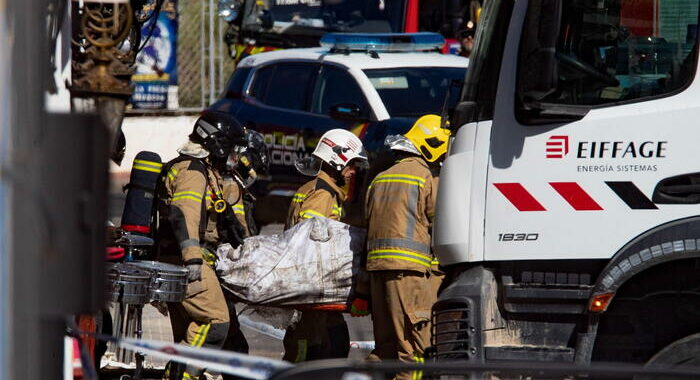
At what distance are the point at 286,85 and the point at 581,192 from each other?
8298 mm

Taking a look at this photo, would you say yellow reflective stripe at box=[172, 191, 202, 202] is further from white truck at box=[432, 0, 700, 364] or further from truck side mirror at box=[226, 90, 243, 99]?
truck side mirror at box=[226, 90, 243, 99]

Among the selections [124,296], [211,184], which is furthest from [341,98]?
[124,296]

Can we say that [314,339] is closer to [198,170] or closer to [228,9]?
[198,170]

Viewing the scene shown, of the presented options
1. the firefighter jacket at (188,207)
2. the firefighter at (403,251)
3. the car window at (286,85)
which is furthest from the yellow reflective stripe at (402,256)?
the car window at (286,85)

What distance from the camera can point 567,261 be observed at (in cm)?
562

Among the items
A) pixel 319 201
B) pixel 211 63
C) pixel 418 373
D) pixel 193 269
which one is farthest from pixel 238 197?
pixel 211 63

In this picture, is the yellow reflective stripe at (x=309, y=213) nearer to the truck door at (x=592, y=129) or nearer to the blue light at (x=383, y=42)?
the truck door at (x=592, y=129)

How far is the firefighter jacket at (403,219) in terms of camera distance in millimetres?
6828

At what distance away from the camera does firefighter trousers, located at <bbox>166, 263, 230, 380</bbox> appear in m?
7.30

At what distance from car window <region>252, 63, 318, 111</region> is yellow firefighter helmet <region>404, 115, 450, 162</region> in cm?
586

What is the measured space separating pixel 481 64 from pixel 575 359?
1.43 m

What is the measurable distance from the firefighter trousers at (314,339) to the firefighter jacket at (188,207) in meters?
0.78

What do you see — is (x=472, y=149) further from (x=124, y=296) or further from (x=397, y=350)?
(x=124, y=296)

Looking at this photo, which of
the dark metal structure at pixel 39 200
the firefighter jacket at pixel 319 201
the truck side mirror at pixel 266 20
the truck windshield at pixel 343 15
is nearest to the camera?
the dark metal structure at pixel 39 200
